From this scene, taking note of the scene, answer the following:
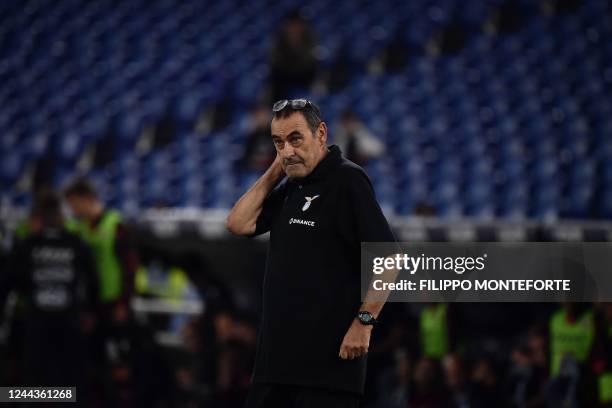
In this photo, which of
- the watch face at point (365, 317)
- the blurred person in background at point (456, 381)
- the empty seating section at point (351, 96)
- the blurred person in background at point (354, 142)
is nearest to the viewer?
the watch face at point (365, 317)

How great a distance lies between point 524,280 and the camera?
525 centimetres

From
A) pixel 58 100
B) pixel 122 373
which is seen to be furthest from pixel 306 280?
pixel 58 100

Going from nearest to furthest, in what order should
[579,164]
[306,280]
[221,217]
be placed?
[306,280] → [221,217] → [579,164]

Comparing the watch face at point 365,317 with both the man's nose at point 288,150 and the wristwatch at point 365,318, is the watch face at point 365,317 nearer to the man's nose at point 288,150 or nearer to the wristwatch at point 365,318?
the wristwatch at point 365,318

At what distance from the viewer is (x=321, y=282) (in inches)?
150

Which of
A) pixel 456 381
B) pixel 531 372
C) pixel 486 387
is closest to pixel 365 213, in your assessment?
pixel 531 372

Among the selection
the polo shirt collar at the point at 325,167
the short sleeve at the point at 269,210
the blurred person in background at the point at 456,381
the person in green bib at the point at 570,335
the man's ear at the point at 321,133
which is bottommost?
the blurred person in background at the point at 456,381

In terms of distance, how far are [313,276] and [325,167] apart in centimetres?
40

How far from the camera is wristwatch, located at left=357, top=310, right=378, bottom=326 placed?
3656 mm

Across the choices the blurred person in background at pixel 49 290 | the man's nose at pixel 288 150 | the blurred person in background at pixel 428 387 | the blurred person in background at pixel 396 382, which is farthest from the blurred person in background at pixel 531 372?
the man's nose at pixel 288 150

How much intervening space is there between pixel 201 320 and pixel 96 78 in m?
7.32

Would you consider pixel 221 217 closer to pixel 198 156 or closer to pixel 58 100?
pixel 198 156

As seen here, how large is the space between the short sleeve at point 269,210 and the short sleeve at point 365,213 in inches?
14.5

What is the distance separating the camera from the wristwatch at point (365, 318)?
3656 millimetres
